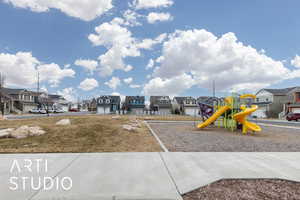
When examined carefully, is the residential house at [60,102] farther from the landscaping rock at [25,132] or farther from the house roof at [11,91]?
the landscaping rock at [25,132]

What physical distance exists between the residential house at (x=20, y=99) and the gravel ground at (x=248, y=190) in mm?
45210

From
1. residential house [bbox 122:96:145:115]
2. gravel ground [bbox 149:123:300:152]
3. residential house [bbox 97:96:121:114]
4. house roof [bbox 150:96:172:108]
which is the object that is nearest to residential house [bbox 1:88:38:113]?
residential house [bbox 97:96:121:114]

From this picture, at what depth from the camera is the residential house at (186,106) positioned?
151ft

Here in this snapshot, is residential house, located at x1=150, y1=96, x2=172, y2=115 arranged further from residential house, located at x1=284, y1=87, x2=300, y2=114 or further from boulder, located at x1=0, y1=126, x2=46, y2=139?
boulder, located at x1=0, y1=126, x2=46, y2=139

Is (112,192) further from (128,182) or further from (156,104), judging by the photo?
(156,104)

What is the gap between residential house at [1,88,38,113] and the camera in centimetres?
3538

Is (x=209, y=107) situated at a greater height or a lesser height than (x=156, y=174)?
greater

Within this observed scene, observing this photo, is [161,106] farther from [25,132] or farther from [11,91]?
[11,91]

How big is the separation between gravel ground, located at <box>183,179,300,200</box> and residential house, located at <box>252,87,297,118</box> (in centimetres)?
3794

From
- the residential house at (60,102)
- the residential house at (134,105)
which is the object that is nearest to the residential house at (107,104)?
the residential house at (134,105)

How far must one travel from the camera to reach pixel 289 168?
4.24 meters

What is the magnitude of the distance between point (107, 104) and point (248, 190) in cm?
4534

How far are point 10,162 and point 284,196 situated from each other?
7.36 metres

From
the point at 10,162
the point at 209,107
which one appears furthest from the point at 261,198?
the point at 209,107
